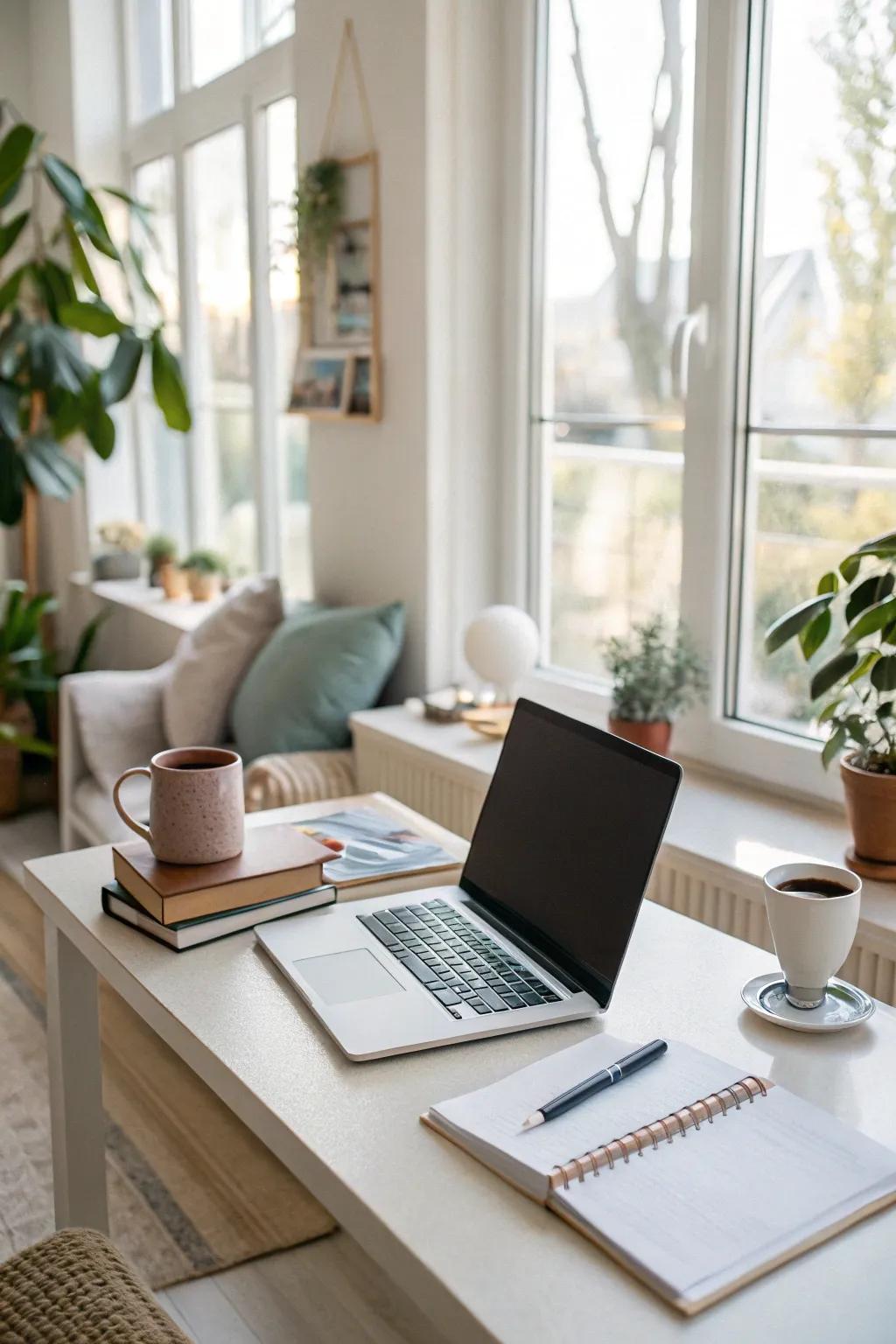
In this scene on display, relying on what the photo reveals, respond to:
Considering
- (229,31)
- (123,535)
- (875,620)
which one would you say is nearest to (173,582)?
(123,535)

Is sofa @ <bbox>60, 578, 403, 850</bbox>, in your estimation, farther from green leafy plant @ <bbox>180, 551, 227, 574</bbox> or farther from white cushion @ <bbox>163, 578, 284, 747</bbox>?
green leafy plant @ <bbox>180, 551, 227, 574</bbox>

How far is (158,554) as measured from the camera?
4.21 m

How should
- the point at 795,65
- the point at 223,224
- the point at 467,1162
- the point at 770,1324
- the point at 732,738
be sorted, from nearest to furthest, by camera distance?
1. the point at 770,1324
2. the point at 467,1162
3. the point at 795,65
4. the point at 732,738
5. the point at 223,224

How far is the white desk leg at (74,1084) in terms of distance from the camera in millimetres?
1642

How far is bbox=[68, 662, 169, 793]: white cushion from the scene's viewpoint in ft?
10.4

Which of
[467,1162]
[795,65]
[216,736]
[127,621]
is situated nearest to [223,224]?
[127,621]

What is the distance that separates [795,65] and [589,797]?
134 centimetres

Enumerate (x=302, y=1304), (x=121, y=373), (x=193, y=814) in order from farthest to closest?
(x=121, y=373)
(x=302, y=1304)
(x=193, y=814)

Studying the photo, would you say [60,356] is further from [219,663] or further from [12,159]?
[219,663]

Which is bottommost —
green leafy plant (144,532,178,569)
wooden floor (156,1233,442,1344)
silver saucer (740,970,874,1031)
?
wooden floor (156,1233,442,1344)

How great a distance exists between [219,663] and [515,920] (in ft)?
5.89

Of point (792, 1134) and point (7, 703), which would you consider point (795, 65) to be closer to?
point (792, 1134)

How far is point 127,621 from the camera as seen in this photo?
414 centimetres

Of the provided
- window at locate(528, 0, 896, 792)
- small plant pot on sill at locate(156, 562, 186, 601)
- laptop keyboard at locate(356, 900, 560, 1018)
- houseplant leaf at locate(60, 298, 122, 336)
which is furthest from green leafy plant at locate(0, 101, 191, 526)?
laptop keyboard at locate(356, 900, 560, 1018)
